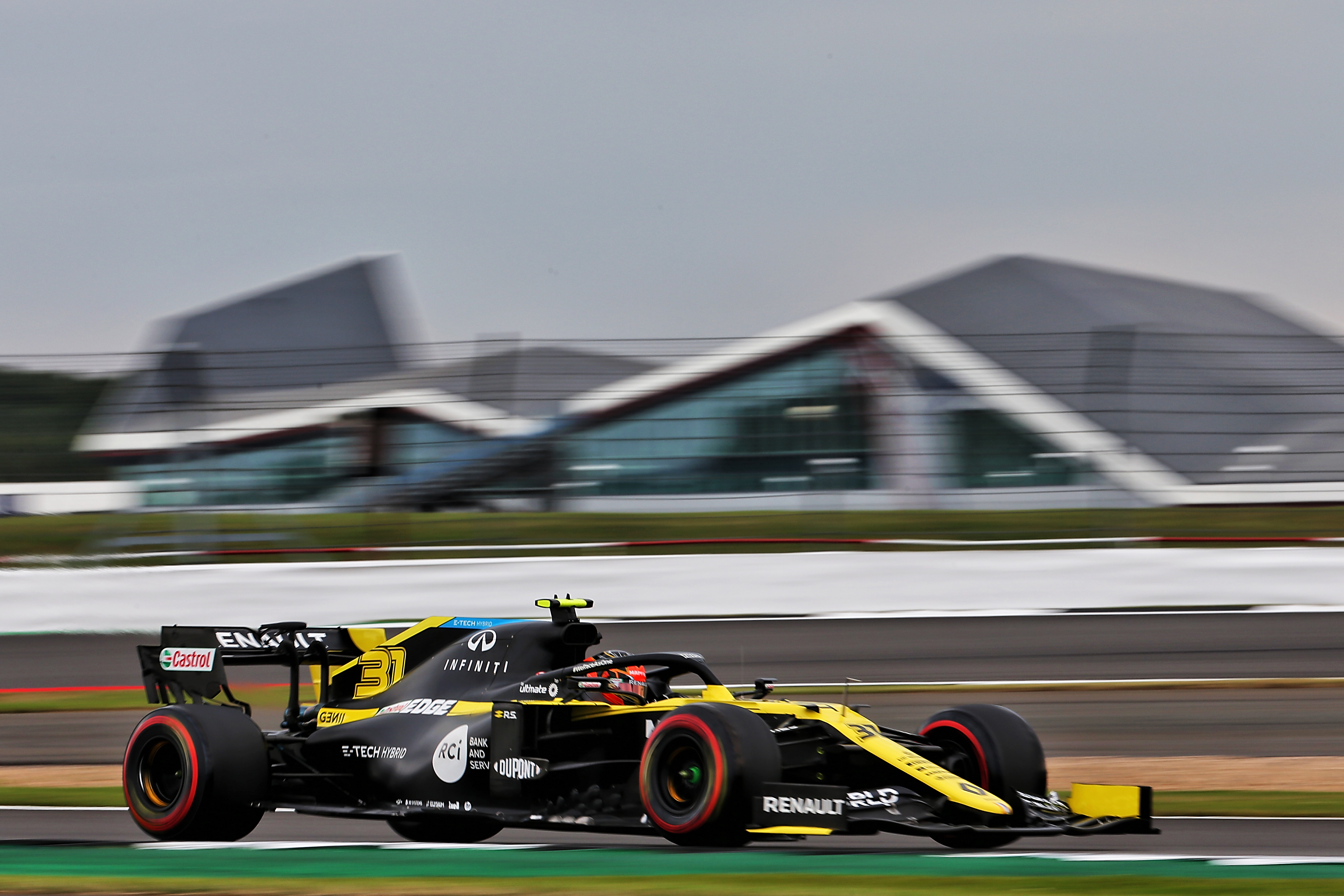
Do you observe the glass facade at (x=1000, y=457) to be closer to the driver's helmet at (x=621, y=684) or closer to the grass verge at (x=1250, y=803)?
the grass verge at (x=1250, y=803)

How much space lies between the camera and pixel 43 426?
1312cm

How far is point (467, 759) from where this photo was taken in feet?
17.9

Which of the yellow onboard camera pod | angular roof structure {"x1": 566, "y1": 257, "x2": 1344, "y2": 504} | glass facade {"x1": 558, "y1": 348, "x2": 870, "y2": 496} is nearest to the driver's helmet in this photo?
the yellow onboard camera pod

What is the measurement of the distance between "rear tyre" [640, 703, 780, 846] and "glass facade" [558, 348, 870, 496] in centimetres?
801

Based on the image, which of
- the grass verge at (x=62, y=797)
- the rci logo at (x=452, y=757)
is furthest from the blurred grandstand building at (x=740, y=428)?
the rci logo at (x=452, y=757)

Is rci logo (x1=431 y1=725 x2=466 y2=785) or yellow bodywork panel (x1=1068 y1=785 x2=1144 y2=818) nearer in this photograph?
yellow bodywork panel (x1=1068 y1=785 x2=1144 y2=818)

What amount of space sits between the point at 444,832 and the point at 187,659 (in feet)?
4.44

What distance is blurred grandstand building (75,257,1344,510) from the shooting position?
504 inches

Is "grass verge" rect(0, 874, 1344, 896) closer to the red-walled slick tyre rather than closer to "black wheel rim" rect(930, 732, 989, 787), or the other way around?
"black wheel rim" rect(930, 732, 989, 787)

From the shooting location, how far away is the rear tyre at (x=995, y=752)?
203 inches

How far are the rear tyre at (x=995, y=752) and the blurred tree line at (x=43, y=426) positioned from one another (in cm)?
980

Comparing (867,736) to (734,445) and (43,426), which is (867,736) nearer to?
(734,445)

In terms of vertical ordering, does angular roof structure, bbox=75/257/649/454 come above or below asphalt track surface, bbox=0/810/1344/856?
above

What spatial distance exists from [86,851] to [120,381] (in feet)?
28.0
